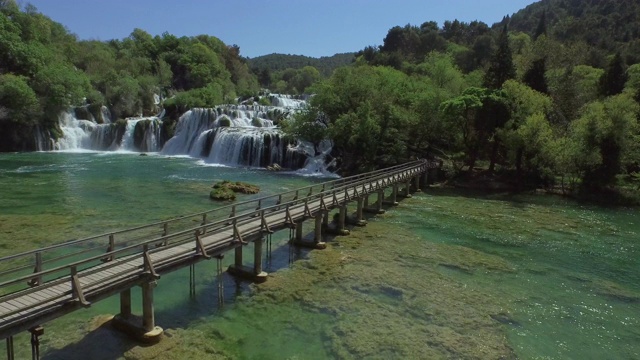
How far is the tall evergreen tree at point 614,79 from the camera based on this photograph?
54.9m

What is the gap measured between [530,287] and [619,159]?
28985 mm

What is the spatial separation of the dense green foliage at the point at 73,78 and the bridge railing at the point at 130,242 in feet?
150

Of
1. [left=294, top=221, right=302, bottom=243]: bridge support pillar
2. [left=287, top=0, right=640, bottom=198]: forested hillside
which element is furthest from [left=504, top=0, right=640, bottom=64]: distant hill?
[left=294, top=221, right=302, bottom=243]: bridge support pillar

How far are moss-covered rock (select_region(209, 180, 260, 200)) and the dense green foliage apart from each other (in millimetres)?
39170

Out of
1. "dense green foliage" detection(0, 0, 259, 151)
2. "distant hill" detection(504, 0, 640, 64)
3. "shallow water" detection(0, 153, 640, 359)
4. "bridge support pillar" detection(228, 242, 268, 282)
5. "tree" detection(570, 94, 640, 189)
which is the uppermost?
"distant hill" detection(504, 0, 640, 64)

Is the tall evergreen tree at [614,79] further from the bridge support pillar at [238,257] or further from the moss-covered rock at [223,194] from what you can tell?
the bridge support pillar at [238,257]

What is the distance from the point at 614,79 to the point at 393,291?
5485cm

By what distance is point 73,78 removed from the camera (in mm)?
63531

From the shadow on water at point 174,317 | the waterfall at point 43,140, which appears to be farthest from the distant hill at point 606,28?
the waterfall at point 43,140

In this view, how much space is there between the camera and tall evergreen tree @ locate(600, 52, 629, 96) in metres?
54.9

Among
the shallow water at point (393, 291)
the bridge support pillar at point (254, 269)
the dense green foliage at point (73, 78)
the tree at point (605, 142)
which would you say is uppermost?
the dense green foliage at point (73, 78)

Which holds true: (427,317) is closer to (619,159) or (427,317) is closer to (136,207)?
(136,207)

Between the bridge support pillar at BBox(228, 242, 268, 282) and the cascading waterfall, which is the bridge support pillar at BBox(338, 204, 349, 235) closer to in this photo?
the bridge support pillar at BBox(228, 242, 268, 282)

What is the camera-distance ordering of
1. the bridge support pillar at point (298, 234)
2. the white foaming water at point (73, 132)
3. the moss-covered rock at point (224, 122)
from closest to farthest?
the bridge support pillar at point (298, 234)
the moss-covered rock at point (224, 122)
the white foaming water at point (73, 132)
